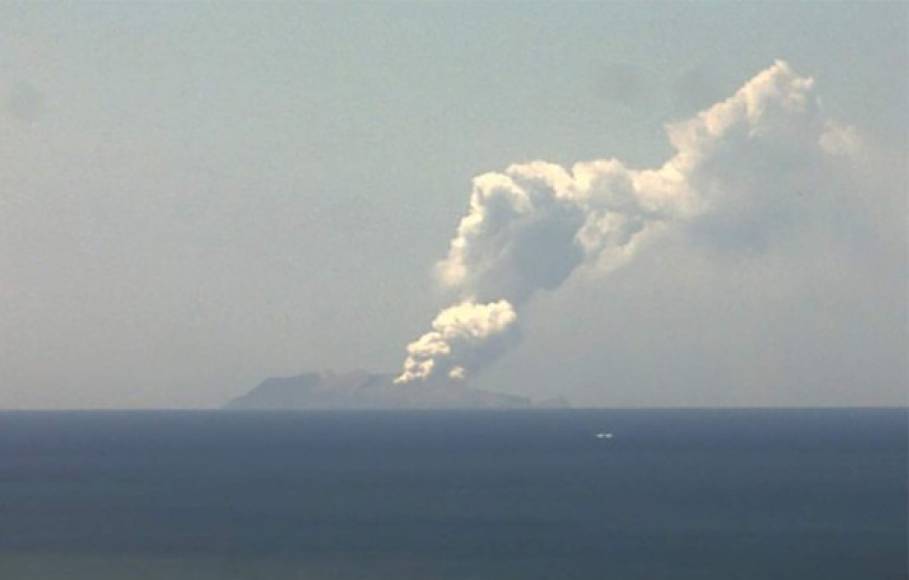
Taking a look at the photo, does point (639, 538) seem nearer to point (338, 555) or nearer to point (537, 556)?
point (537, 556)

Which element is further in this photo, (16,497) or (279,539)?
(16,497)

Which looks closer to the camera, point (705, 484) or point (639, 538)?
point (639, 538)

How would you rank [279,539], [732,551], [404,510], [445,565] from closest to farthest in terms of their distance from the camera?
[445,565] → [732,551] → [279,539] → [404,510]

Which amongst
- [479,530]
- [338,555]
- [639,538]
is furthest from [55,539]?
[639,538]

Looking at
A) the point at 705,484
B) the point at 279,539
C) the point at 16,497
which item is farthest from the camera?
the point at 705,484

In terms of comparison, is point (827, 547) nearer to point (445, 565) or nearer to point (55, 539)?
point (445, 565)

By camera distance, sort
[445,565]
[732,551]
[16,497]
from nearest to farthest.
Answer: [445,565]
[732,551]
[16,497]

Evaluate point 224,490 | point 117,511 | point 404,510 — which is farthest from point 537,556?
point 224,490

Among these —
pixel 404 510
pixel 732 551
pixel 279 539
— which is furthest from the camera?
pixel 404 510
